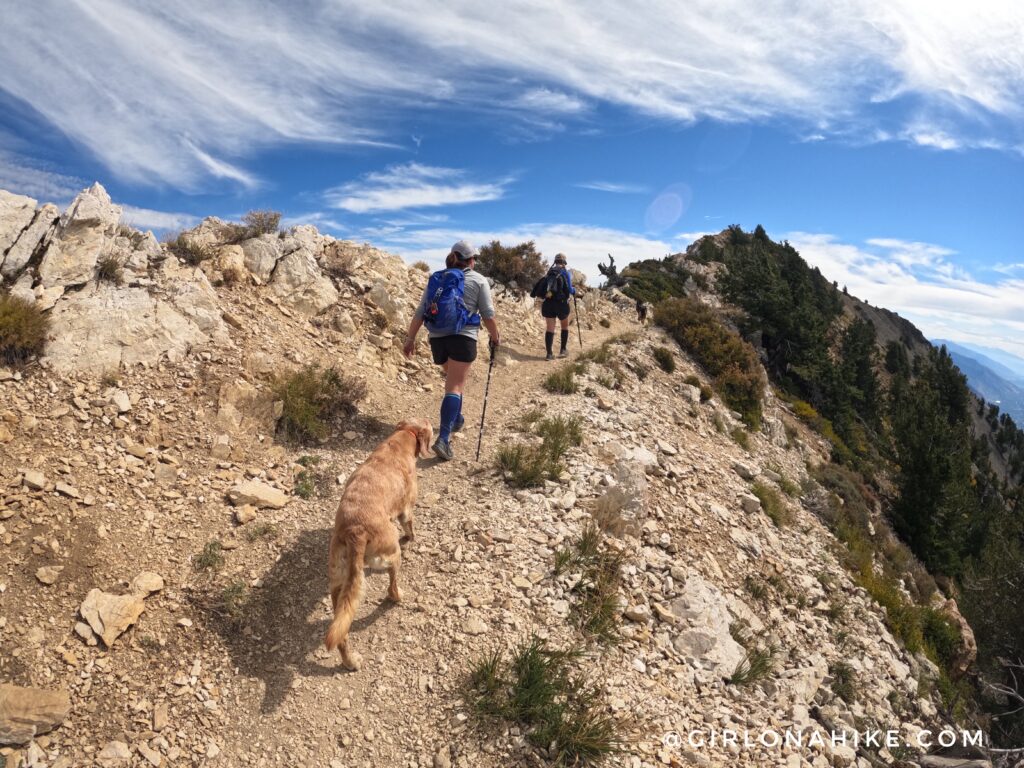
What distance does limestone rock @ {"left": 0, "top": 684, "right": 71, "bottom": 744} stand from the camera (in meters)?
3.38

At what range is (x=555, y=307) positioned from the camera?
13461mm

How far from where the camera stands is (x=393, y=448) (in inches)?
210

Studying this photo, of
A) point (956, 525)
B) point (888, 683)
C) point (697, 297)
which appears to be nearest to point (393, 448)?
point (888, 683)

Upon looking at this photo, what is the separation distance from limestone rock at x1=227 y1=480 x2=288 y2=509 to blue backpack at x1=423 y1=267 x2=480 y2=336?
9.19 ft

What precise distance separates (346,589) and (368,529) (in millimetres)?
480

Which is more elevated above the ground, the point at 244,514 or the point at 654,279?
the point at 654,279

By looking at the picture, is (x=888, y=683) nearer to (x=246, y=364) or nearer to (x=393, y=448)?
(x=393, y=448)

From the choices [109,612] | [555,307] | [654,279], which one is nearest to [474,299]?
[109,612]

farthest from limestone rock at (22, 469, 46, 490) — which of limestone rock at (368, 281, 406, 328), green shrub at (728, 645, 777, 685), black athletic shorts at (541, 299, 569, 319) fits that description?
black athletic shorts at (541, 299, 569, 319)

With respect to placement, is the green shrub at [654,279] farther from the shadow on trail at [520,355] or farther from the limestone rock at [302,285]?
the limestone rock at [302,285]

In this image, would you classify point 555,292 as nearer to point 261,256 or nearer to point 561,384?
point 561,384

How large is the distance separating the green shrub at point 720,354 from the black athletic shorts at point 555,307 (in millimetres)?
5256

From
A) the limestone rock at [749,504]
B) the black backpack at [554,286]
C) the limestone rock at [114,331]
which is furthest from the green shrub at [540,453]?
the black backpack at [554,286]

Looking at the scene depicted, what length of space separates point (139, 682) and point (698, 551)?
655 centimetres
